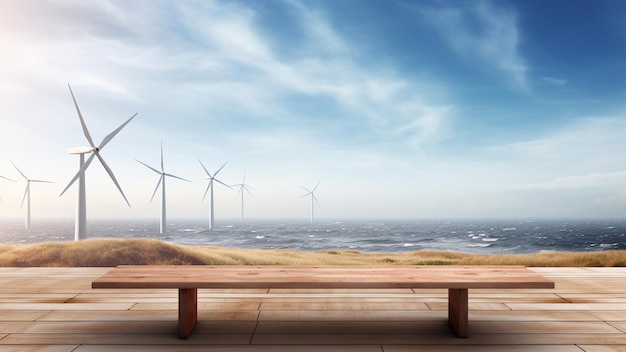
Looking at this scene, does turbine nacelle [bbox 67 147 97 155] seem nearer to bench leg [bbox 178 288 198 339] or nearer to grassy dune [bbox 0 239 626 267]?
grassy dune [bbox 0 239 626 267]

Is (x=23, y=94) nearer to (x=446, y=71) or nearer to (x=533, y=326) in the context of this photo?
(x=446, y=71)

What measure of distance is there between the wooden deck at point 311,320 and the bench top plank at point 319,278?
345 mm

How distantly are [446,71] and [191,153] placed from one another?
16.3 meters

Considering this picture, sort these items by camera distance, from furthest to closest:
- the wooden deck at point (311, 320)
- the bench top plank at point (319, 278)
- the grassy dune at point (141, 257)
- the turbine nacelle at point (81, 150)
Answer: the turbine nacelle at point (81, 150) < the grassy dune at point (141, 257) < the wooden deck at point (311, 320) < the bench top plank at point (319, 278)

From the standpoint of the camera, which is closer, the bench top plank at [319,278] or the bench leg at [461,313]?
the bench top plank at [319,278]

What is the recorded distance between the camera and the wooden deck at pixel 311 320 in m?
2.21

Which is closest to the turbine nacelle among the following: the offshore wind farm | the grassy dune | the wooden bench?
the offshore wind farm

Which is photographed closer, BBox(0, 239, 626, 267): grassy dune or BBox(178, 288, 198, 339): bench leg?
BBox(178, 288, 198, 339): bench leg

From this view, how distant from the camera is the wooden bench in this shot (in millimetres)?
2002

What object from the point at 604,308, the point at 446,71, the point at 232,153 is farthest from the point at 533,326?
the point at 232,153

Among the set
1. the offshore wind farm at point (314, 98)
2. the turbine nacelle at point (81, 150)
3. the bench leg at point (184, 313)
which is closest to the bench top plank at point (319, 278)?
the bench leg at point (184, 313)

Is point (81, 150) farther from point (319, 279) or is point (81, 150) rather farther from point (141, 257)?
point (319, 279)

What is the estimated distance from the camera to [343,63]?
17094 millimetres

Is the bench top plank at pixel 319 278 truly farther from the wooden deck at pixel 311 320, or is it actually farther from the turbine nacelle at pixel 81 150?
the turbine nacelle at pixel 81 150
